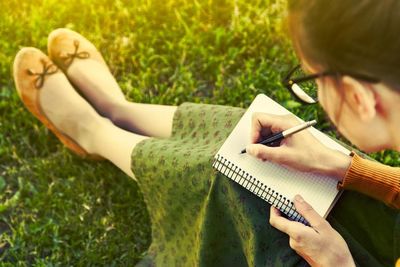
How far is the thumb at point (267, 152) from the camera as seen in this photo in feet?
5.41

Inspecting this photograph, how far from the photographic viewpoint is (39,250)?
2.29 m

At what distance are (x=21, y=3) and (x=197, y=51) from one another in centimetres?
78

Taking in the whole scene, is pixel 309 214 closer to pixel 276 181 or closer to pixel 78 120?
pixel 276 181

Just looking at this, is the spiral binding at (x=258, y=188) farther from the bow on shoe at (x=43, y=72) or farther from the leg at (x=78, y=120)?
the bow on shoe at (x=43, y=72)

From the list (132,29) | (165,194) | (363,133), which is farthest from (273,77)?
(363,133)

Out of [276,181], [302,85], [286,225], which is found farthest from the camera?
[276,181]

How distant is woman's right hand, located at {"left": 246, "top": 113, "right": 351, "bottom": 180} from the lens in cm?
166

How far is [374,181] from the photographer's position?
1.60m

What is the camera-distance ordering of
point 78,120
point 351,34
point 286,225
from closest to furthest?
point 351,34 < point 286,225 < point 78,120

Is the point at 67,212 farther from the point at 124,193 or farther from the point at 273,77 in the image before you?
the point at 273,77

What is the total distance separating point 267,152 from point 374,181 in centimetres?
27

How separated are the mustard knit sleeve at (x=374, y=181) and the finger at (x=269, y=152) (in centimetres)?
16

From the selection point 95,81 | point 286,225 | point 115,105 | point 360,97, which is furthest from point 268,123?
point 95,81

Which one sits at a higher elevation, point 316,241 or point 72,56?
point 72,56
